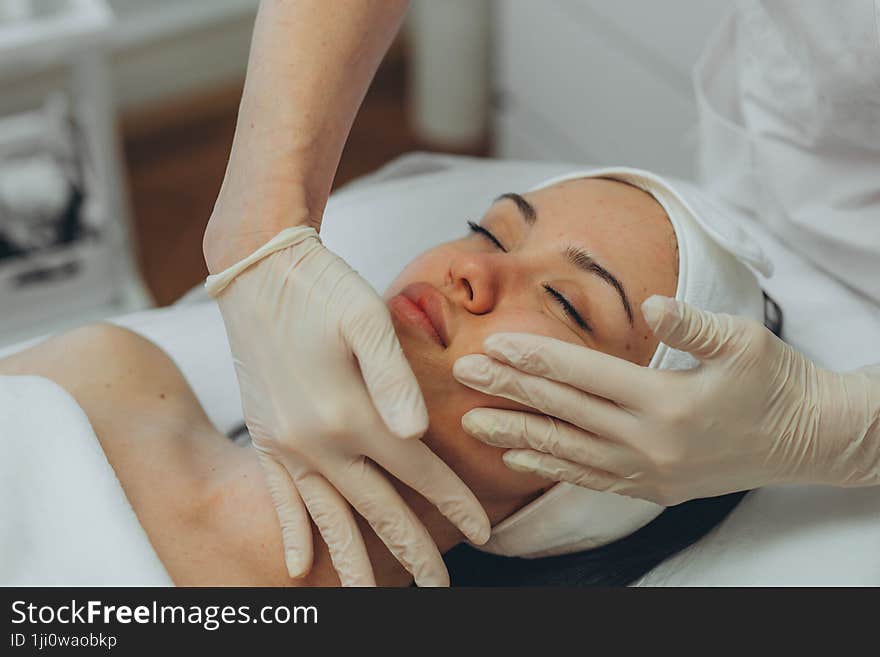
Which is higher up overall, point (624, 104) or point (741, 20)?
point (741, 20)

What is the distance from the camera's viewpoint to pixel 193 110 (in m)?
2.93

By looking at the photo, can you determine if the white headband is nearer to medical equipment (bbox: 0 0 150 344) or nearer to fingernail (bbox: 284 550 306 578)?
fingernail (bbox: 284 550 306 578)

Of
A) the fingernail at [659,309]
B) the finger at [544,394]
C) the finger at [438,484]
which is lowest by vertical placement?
the finger at [438,484]

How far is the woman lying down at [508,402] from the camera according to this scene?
1.10 m

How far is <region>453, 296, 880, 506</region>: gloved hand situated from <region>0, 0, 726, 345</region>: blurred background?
2.44ft

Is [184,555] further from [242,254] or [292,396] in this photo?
[242,254]

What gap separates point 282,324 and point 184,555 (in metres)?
0.28

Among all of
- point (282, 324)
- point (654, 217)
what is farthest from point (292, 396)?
point (654, 217)

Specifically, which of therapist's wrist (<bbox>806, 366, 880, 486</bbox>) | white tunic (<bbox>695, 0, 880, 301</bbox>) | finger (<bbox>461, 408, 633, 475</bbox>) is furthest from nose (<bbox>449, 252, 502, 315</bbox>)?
white tunic (<bbox>695, 0, 880, 301</bbox>)

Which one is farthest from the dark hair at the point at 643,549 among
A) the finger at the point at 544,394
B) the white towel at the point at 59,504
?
the white towel at the point at 59,504

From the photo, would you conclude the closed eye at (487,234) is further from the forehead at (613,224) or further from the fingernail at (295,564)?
the fingernail at (295,564)

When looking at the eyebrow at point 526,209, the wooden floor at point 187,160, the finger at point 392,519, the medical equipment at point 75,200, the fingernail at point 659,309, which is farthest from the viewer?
the wooden floor at point 187,160

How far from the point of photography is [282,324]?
1.06m

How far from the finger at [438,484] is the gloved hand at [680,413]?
0.05 m
